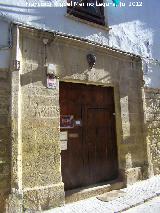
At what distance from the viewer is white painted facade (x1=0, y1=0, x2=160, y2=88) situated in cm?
470

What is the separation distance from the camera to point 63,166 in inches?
203

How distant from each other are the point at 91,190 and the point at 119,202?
0.67 meters

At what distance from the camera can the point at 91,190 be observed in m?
5.17

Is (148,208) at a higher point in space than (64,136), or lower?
lower

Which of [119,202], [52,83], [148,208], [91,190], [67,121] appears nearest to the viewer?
[148,208]

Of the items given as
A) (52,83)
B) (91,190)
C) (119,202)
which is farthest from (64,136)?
(119,202)

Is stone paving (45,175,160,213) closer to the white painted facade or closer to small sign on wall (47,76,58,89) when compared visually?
small sign on wall (47,76,58,89)

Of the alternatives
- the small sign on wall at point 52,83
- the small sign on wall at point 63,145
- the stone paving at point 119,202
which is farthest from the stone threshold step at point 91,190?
the small sign on wall at point 52,83

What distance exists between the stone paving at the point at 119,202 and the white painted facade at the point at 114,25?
272 centimetres

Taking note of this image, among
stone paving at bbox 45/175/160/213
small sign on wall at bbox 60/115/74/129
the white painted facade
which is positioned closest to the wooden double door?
small sign on wall at bbox 60/115/74/129

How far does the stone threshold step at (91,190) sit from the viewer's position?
16.1 feet

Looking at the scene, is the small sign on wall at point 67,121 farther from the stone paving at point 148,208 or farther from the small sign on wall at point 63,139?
the stone paving at point 148,208

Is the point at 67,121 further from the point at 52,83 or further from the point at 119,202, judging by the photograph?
the point at 119,202

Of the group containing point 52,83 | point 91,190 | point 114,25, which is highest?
point 114,25
